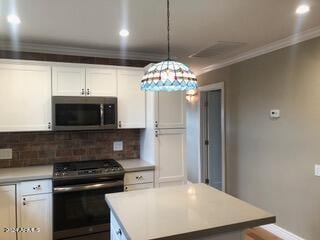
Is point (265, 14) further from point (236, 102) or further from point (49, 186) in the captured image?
point (49, 186)

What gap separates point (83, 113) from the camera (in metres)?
3.17

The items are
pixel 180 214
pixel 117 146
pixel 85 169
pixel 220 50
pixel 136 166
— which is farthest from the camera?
pixel 117 146

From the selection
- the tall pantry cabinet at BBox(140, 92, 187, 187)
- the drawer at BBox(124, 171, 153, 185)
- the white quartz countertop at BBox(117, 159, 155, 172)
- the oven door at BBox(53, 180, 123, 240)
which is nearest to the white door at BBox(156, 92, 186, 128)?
the tall pantry cabinet at BBox(140, 92, 187, 187)

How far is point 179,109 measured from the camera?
3.45m

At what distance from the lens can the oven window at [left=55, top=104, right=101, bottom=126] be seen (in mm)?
3061

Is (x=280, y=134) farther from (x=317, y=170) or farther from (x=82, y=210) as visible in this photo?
(x=82, y=210)

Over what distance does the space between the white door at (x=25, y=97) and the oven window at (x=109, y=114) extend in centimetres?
67

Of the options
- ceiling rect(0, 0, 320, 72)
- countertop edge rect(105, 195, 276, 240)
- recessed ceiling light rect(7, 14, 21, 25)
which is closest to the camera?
countertop edge rect(105, 195, 276, 240)

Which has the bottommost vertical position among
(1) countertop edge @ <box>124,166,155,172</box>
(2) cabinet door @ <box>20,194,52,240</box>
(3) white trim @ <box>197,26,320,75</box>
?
(2) cabinet door @ <box>20,194,52,240</box>

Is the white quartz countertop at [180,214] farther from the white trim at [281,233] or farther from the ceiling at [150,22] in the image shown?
the white trim at [281,233]

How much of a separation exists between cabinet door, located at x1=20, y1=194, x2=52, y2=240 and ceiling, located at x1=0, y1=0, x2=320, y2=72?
1.83 meters

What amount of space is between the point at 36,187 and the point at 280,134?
118 inches

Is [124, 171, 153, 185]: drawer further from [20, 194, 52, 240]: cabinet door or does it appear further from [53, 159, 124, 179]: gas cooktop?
[20, 194, 52, 240]: cabinet door

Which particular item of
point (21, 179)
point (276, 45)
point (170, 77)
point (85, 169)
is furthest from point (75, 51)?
point (276, 45)
